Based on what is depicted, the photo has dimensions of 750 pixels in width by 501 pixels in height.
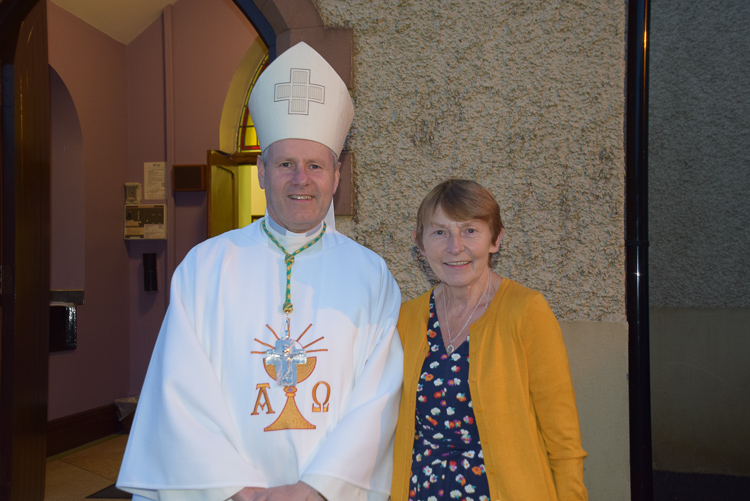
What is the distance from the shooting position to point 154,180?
6.30 meters

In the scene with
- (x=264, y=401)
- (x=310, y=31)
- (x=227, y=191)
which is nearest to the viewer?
(x=264, y=401)

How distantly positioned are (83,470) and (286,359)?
3.86 metres

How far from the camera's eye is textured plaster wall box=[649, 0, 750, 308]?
4.00m

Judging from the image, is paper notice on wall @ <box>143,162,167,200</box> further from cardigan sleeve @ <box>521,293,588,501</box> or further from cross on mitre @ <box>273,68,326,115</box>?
cardigan sleeve @ <box>521,293,588,501</box>

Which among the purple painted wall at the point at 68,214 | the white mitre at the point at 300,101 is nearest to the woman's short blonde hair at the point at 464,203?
the white mitre at the point at 300,101

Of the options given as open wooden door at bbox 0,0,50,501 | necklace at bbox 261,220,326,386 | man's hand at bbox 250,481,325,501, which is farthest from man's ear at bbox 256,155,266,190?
open wooden door at bbox 0,0,50,501

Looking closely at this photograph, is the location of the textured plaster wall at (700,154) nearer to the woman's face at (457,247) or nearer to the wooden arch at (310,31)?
the wooden arch at (310,31)

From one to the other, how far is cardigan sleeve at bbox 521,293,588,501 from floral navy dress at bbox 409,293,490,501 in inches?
7.3

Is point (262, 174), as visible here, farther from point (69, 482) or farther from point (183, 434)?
point (69, 482)

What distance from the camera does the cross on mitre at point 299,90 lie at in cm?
193

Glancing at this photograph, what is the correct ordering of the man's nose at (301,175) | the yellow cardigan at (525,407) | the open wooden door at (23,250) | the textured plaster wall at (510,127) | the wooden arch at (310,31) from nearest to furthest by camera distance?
1. the yellow cardigan at (525,407)
2. the man's nose at (301,175)
3. the textured plaster wall at (510,127)
4. the wooden arch at (310,31)
5. the open wooden door at (23,250)

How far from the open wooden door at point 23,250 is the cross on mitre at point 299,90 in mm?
2330

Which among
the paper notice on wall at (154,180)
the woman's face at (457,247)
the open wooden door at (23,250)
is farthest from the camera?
the paper notice on wall at (154,180)

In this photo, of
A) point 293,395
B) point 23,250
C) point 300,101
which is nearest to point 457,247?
point 293,395
